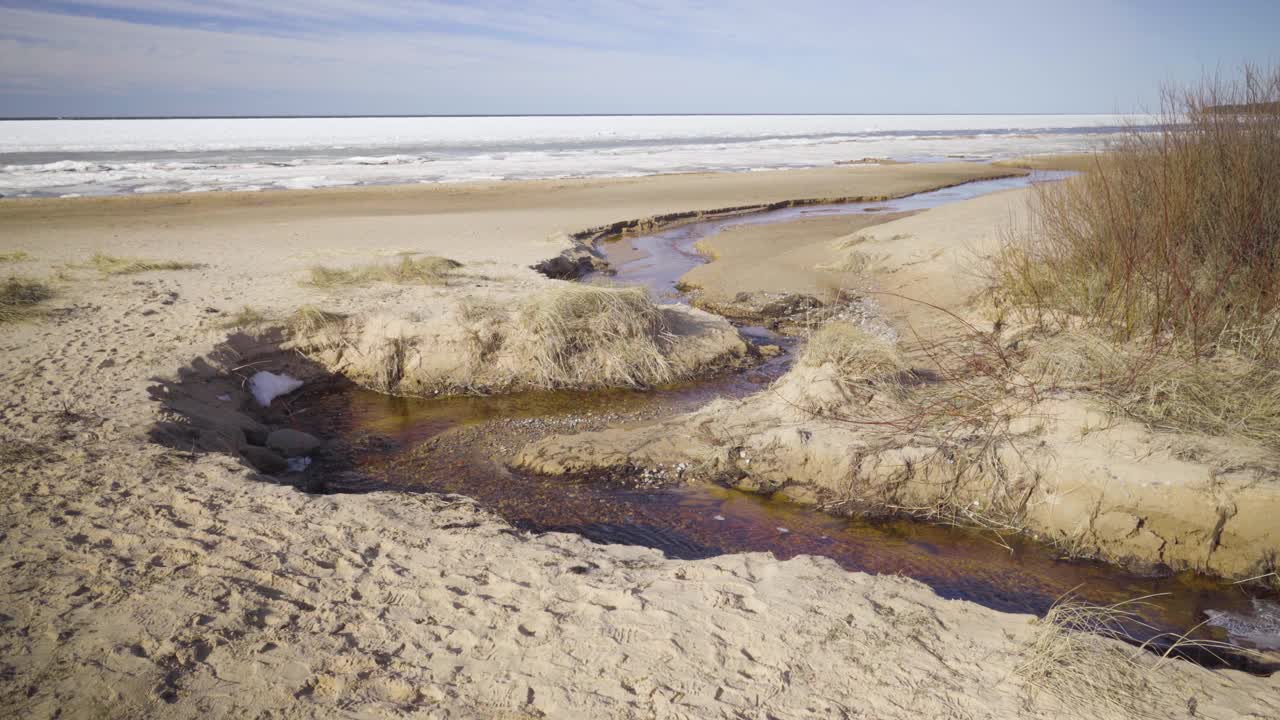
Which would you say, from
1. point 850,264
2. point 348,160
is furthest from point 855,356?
point 348,160

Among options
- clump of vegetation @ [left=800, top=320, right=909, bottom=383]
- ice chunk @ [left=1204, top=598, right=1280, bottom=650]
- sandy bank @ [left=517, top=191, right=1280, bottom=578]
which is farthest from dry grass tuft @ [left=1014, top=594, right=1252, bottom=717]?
clump of vegetation @ [left=800, top=320, right=909, bottom=383]

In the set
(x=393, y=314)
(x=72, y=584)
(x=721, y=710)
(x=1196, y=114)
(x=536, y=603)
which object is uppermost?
(x=1196, y=114)

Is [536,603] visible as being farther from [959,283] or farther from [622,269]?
[622,269]

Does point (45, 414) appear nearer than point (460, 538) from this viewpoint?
No

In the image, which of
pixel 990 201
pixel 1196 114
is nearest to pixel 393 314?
pixel 1196 114

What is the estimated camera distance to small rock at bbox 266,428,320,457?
5.95 meters

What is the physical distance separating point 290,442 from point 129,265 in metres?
6.40

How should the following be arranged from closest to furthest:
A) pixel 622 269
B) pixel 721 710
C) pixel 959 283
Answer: pixel 721 710 → pixel 959 283 → pixel 622 269

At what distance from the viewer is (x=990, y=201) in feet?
47.9

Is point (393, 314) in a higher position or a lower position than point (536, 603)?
higher

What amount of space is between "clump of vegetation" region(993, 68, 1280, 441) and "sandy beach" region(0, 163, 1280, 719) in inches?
16.8

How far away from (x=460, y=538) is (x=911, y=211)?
18.6 m

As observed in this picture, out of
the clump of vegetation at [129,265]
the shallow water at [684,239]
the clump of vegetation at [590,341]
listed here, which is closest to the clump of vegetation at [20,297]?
the clump of vegetation at [129,265]

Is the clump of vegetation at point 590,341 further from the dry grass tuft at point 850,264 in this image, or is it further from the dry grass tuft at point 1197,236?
the dry grass tuft at point 850,264
